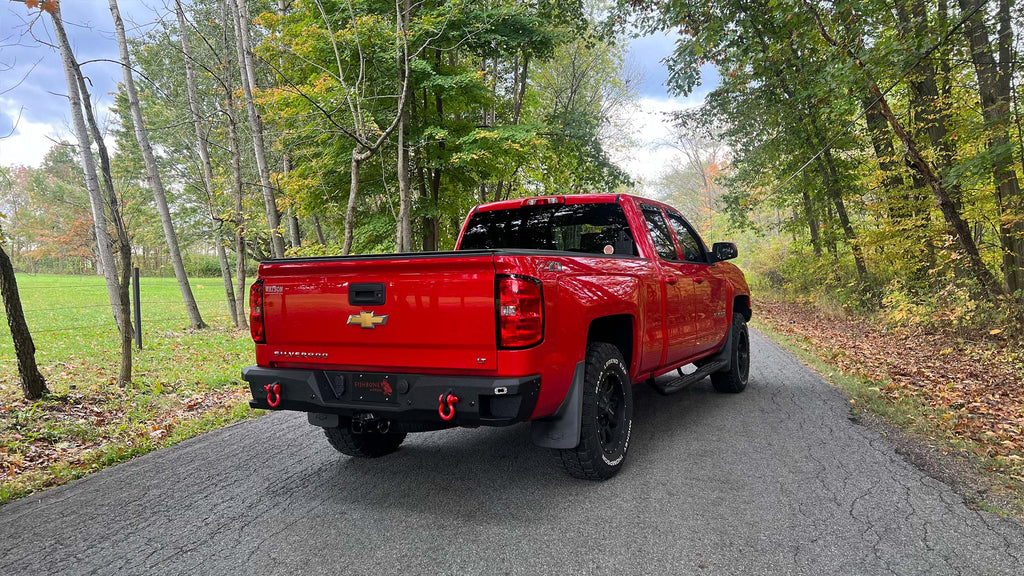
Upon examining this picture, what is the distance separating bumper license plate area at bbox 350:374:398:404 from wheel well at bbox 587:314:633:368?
1383 mm

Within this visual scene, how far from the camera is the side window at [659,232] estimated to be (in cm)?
503

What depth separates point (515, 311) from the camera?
9.87 ft

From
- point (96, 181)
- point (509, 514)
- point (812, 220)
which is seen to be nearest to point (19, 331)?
point (96, 181)

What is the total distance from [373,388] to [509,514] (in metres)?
1.08

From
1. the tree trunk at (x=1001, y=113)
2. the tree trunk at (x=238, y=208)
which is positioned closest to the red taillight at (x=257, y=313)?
the tree trunk at (x=1001, y=113)

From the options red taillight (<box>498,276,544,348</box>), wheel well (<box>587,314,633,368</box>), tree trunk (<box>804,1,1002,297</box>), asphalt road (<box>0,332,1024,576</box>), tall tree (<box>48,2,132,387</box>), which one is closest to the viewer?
asphalt road (<box>0,332,1024,576</box>)

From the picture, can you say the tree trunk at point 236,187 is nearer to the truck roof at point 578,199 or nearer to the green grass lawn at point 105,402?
the green grass lawn at point 105,402

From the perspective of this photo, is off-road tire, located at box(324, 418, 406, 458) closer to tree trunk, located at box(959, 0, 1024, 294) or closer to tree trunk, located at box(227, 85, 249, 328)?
tree trunk, located at box(959, 0, 1024, 294)

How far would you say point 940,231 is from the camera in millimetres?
10516

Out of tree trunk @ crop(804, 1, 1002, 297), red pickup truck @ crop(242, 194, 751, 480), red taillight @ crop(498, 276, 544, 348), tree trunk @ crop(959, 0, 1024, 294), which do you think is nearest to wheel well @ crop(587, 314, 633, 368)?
red pickup truck @ crop(242, 194, 751, 480)

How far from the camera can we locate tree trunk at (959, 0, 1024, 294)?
814 centimetres

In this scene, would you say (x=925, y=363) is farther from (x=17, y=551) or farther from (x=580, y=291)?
(x=17, y=551)

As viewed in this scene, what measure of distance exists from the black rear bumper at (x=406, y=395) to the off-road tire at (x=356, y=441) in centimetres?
61

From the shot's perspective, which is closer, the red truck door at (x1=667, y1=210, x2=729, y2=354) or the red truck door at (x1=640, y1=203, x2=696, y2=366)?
→ the red truck door at (x1=640, y1=203, x2=696, y2=366)
